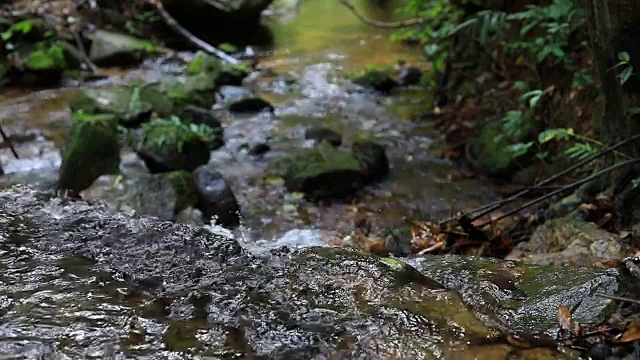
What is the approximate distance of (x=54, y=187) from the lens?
5.41 metres

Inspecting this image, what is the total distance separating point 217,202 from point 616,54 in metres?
3.13

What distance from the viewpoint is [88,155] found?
5.50m

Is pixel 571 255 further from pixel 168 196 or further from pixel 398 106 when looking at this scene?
pixel 398 106

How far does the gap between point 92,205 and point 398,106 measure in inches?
237

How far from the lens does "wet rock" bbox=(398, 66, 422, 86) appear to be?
962cm

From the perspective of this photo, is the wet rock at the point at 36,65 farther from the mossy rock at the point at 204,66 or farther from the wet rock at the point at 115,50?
the mossy rock at the point at 204,66

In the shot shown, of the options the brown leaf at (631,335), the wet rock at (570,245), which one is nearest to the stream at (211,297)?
the brown leaf at (631,335)

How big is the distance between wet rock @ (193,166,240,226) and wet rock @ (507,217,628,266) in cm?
233

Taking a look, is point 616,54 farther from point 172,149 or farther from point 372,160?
point 172,149

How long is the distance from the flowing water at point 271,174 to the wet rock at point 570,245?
138 centimetres

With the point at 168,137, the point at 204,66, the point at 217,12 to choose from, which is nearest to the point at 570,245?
the point at 168,137

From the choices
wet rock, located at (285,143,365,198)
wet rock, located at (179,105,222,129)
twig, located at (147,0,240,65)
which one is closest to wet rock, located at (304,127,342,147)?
wet rock, located at (285,143,365,198)

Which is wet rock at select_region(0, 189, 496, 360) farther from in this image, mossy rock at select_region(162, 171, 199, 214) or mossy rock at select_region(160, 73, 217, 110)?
mossy rock at select_region(160, 73, 217, 110)

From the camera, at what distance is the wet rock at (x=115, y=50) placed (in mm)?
10383
